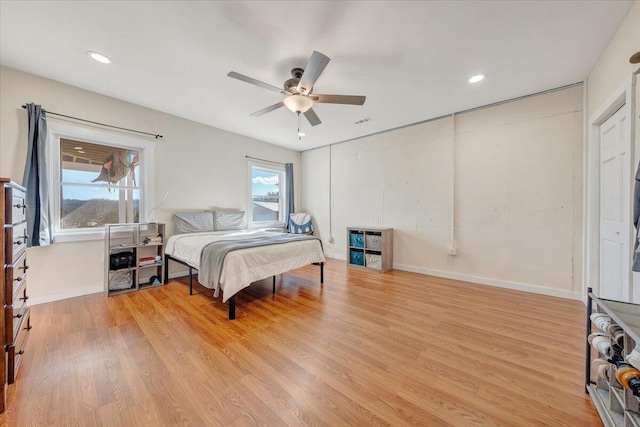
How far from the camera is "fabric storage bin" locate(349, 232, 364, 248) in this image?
450 cm

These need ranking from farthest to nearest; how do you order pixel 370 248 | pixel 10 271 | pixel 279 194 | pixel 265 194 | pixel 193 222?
1. pixel 279 194
2. pixel 265 194
3. pixel 370 248
4. pixel 193 222
5. pixel 10 271

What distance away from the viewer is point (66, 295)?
2879mm

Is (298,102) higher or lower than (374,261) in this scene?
higher

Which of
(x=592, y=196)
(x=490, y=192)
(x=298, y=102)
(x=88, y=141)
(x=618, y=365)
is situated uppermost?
(x=298, y=102)

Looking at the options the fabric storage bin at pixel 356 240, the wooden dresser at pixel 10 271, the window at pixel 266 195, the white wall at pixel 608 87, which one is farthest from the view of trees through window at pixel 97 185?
the white wall at pixel 608 87

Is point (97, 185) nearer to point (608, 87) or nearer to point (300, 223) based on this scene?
point (300, 223)

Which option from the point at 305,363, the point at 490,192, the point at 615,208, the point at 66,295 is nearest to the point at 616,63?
the point at 615,208

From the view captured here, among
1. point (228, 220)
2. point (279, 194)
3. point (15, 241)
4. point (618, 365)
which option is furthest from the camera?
point (279, 194)

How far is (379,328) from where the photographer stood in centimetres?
220

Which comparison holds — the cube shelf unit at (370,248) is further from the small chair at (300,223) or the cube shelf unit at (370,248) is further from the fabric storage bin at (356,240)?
the small chair at (300,223)

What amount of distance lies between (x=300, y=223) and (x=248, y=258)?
9.99 feet

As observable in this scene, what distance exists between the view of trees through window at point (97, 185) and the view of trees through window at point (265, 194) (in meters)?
2.04

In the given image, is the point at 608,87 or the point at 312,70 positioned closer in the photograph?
the point at 312,70

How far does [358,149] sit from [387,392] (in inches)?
169
